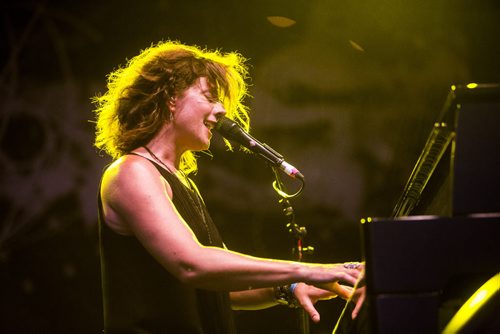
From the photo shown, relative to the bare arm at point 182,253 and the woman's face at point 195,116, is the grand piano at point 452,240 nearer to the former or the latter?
the bare arm at point 182,253

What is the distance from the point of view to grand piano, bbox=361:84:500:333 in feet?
3.24

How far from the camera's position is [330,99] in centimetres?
334

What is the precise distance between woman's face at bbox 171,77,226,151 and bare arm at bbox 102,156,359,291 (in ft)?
1.11

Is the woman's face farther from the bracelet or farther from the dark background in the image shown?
the dark background

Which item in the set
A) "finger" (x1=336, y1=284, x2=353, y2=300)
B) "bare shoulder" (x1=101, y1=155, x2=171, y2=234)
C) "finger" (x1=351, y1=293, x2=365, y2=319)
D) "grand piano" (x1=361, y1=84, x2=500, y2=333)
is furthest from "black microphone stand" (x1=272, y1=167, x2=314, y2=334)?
"grand piano" (x1=361, y1=84, x2=500, y2=333)

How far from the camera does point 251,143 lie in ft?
6.23

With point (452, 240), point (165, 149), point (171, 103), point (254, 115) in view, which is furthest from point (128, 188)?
point (254, 115)

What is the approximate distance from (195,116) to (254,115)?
4.79 ft

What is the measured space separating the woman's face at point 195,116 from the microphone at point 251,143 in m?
0.05

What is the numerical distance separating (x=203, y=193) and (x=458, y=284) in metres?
2.32

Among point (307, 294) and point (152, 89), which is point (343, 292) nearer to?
point (307, 294)

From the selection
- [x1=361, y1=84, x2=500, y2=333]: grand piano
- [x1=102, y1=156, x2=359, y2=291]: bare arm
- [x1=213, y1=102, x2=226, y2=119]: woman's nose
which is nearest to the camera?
[x1=361, y1=84, x2=500, y2=333]: grand piano

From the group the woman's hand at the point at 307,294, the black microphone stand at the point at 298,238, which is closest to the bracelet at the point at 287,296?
the woman's hand at the point at 307,294

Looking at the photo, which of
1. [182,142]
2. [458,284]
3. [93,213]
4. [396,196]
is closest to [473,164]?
[458,284]
